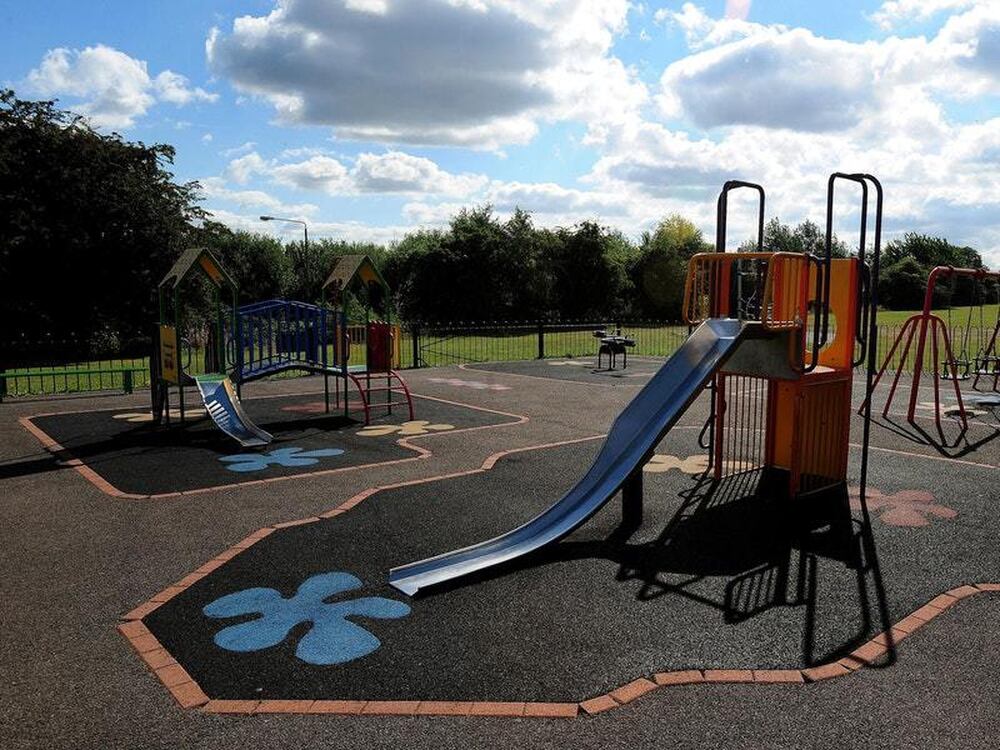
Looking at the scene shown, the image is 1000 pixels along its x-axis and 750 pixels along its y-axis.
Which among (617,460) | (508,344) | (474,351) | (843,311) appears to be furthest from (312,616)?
(508,344)

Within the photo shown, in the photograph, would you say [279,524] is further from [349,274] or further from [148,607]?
[349,274]

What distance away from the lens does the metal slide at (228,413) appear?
9.42 meters

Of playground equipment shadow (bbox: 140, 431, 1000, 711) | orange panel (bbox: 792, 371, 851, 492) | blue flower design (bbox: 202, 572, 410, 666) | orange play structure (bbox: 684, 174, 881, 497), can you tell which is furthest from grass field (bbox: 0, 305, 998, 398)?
blue flower design (bbox: 202, 572, 410, 666)

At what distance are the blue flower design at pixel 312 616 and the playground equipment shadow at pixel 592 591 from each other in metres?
0.07

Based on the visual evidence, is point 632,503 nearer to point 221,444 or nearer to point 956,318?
point 221,444

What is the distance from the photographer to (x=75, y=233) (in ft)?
91.9

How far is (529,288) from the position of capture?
42.1 meters

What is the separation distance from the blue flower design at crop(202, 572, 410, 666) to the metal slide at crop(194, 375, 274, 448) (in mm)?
4762

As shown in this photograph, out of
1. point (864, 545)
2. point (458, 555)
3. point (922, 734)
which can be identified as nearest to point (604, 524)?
point (458, 555)

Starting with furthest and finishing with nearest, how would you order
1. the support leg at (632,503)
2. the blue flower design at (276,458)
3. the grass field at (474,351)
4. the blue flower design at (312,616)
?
1. the grass field at (474,351)
2. the blue flower design at (276,458)
3. the support leg at (632,503)
4. the blue flower design at (312,616)

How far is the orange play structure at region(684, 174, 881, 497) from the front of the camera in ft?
21.7

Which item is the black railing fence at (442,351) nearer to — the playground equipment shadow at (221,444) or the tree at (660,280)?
the playground equipment shadow at (221,444)

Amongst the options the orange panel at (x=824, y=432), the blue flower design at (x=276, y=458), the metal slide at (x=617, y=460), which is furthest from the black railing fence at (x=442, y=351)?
the orange panel at (x=824, y=432)

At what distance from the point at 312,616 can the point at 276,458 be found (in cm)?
460
